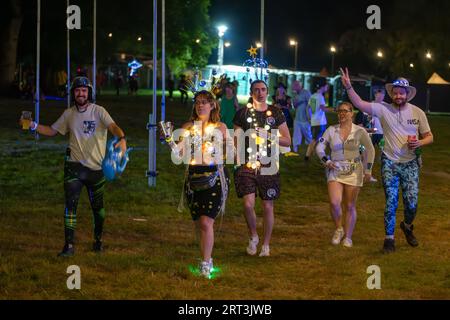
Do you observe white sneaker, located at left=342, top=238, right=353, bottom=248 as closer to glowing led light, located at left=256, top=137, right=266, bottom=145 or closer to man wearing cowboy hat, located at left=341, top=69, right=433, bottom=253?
man wearing cowboy hat, located at left=341, top=69, right=433, bottom=253

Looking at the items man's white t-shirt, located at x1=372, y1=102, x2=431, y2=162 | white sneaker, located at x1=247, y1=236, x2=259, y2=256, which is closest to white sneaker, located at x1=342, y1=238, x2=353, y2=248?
man's white t-shirt, located at x1=372, y1=102, x2=431, y2=162

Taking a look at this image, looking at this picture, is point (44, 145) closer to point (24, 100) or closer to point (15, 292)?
point (15, 292)

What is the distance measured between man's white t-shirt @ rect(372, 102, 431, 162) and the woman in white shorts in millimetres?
298

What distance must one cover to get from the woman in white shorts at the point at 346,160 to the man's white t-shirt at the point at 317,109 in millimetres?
9313

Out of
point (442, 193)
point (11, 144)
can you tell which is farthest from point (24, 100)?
point (442, 193)

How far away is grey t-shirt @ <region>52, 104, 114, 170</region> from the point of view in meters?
8.77

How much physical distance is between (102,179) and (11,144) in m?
13.4

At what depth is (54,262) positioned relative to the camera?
8.51m

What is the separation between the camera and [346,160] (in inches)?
Result: 386

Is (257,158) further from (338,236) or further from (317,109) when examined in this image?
(317,109)

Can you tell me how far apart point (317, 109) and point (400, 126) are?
32.6 ft

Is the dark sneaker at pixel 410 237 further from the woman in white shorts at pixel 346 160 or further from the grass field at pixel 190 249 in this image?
the woman in white shorts at pixel 346 160

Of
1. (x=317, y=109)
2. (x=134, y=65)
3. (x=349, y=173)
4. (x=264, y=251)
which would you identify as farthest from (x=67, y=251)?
(x=134, y=65)

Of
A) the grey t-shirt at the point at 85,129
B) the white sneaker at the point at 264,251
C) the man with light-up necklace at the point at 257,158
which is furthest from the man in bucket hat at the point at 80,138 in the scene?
the white sneaker at the point at 264,251
